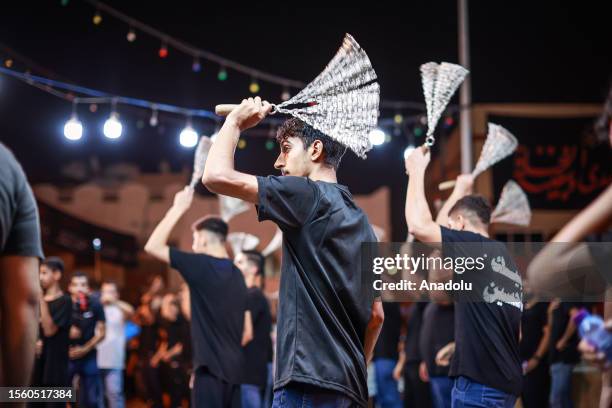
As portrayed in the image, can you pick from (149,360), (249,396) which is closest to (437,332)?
(249,396)

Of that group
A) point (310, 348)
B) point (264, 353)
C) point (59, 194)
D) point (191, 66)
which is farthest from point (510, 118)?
point (59, 194)

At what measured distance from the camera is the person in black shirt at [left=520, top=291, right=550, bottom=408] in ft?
21.3

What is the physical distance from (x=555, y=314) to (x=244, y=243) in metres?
2.82

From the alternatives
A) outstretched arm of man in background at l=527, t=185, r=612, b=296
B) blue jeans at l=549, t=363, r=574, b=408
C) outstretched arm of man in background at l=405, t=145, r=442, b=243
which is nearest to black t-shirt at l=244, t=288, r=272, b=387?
outstretched arm of man in background at l=405, t=145, r=442, b=243

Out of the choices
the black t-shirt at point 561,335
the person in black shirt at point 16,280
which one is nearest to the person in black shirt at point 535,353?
the black t-shirt at point 561,335

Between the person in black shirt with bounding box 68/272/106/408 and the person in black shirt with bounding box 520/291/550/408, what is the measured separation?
3.59 m

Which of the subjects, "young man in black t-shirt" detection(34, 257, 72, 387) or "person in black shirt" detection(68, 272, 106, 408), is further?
"person in black shirt" detection(68, 272, 106, 408)

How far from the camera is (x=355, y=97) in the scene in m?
2.67

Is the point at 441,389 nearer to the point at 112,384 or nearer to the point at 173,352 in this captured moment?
the point at 112,384

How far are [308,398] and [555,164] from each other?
736 cm

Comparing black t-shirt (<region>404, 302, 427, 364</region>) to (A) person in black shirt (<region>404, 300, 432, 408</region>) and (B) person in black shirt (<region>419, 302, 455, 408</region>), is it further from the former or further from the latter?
(B) person in black shirt (<region>419, 302, 455, 408</region>)

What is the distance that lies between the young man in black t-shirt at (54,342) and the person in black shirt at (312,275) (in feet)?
11.1

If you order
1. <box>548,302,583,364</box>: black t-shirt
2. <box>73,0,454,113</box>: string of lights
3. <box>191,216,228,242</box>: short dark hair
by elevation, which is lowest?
<box>548,302,583,364</box>: black t-shirt

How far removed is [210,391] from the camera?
157 inches
